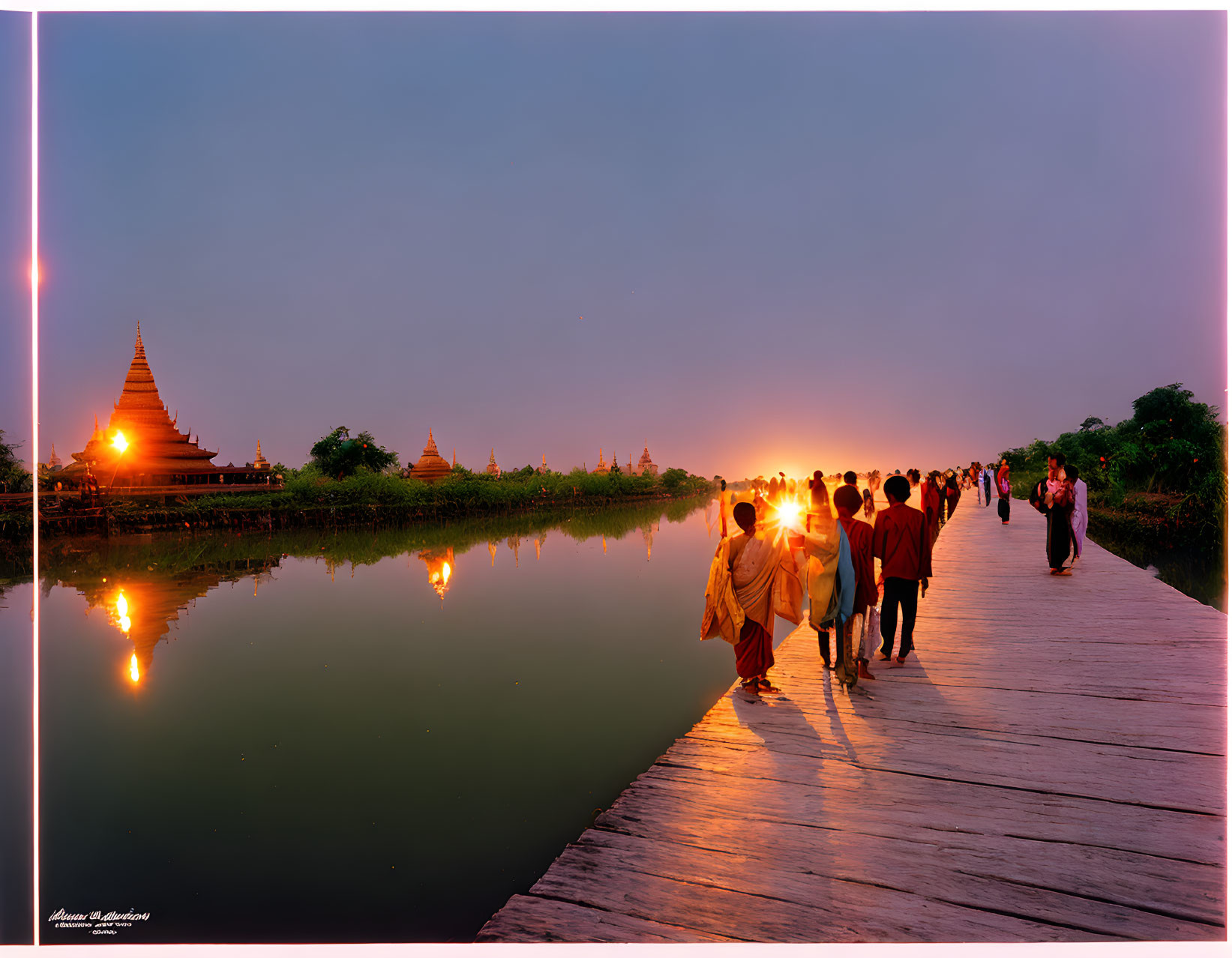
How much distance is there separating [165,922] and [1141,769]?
15.3 feet

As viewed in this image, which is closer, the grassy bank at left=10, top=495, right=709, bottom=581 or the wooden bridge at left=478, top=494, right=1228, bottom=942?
the wooden bridge at left=478, top=494, right=1228, bottom=942

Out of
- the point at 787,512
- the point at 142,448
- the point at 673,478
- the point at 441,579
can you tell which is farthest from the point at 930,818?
the point at 673,478

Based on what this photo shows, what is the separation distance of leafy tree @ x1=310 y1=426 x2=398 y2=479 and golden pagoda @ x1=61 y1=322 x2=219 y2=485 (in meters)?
9.86

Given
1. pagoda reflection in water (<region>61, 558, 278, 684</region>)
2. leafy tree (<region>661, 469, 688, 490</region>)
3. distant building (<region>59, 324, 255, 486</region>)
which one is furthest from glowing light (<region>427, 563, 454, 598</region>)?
leafy tree (<region>661, 469, 688, 490</region>)

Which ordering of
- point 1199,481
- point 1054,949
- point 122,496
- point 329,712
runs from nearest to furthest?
point 1054,949
point 329,712
point 1199,481
point 122,496

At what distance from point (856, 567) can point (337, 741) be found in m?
4.38

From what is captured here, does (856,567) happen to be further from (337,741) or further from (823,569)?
(337,741)

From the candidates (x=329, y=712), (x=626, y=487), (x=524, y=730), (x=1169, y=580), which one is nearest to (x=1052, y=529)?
(x=1169, y=580)

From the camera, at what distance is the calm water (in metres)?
3.56

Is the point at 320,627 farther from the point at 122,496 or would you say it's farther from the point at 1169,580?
the point at 122,496

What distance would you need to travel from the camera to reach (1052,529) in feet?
24.1

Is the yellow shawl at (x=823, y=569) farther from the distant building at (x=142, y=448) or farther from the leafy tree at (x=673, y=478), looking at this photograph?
the leafy tree at (x=673, y=478)

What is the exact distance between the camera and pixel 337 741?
17.6ft

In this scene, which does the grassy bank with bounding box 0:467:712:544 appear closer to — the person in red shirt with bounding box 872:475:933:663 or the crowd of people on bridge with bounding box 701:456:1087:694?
the crowd of people on bridge with bounding box 701:456:1087:694
